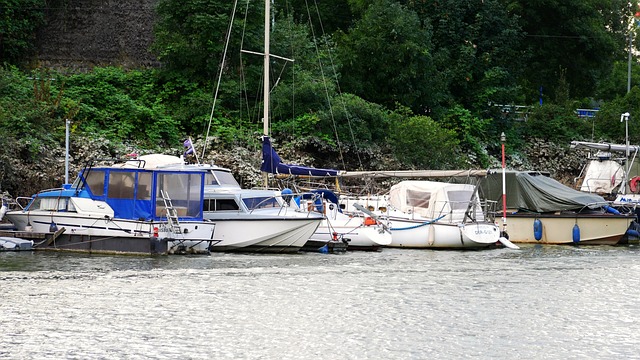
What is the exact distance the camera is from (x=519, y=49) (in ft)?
206

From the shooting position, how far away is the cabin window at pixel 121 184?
3219cm

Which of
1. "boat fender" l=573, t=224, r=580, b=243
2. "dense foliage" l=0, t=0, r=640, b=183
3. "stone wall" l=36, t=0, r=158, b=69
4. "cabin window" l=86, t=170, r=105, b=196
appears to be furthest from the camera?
"stone wall" l=36, t=0, r=158, b=69

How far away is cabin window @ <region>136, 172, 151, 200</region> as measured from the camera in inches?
1265

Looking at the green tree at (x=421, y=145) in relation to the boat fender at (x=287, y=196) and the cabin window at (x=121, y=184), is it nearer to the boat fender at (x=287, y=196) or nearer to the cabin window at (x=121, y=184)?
the boat fender at (x=287, y=196)

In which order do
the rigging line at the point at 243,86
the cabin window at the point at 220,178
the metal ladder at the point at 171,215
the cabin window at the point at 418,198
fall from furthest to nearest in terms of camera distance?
the rigging line at the point at 243,86, the cabin window at the point at 418,198, the cabin window at the point at 220,178, the metal ladder at the point at 171,215

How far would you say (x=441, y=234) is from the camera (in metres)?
36.4

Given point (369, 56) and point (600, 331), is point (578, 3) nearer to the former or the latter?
point (369, 56)

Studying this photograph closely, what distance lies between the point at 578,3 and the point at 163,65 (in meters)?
25.1

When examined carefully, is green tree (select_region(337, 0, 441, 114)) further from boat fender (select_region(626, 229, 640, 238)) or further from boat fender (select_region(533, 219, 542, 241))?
boat fender (select_region(626, 229, 640, 238))

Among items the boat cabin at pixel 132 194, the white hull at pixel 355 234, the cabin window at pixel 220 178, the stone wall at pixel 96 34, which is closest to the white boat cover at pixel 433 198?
the white hull at pixel 355 234

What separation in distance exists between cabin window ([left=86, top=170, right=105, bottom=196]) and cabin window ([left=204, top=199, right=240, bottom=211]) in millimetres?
3008

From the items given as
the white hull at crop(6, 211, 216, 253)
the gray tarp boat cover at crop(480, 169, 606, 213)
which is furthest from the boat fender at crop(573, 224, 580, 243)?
the white hull at crop(6, 211, 216, 253)

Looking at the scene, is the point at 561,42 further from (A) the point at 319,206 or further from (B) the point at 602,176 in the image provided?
(A) the point at 319,206

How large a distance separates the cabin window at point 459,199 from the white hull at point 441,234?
2.82 ft
